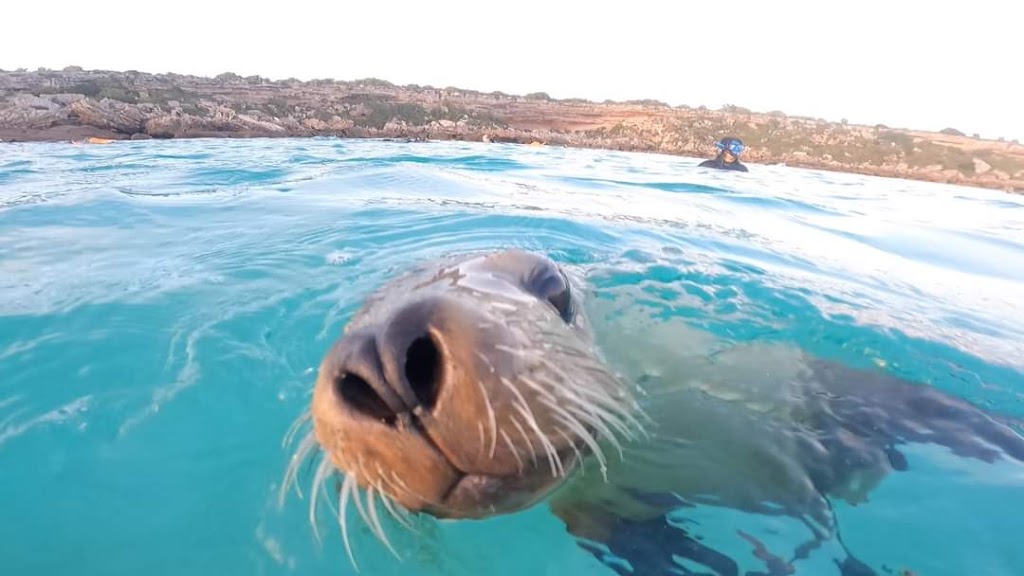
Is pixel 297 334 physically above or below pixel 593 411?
below

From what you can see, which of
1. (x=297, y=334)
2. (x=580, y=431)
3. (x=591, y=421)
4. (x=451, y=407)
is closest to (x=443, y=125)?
(x=297, y=334)

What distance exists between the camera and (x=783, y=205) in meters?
12.1

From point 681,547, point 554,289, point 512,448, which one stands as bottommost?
point 681,547

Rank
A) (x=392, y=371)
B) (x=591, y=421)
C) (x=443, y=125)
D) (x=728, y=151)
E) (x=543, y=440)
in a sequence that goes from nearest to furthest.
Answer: (x=392, y=371) → (x=543, y=440) → (x=591, y=421) → (x=728, y=151) → (x=443, y=125)

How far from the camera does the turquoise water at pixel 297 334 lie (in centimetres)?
247

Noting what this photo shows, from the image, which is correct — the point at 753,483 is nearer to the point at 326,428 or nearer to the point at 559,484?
the point at 559,484

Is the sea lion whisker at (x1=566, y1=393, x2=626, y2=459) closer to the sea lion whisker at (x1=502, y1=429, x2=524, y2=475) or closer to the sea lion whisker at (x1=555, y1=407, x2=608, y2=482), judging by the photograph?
the sea lion whisker at (x1=555, y1=407, x2=608, y2=482)

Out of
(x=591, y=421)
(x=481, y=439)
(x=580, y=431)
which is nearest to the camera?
(x=481, y=439)

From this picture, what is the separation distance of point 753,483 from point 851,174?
2478cm

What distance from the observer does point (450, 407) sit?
1.79m

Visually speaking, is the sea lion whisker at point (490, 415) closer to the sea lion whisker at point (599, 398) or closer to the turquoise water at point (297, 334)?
the sea lion whisker at point (599, 398)

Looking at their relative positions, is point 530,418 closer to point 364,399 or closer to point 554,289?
point 364,399

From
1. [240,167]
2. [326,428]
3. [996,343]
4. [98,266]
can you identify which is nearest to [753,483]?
[326,428]

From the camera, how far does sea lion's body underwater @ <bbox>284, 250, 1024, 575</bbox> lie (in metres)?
1.82
